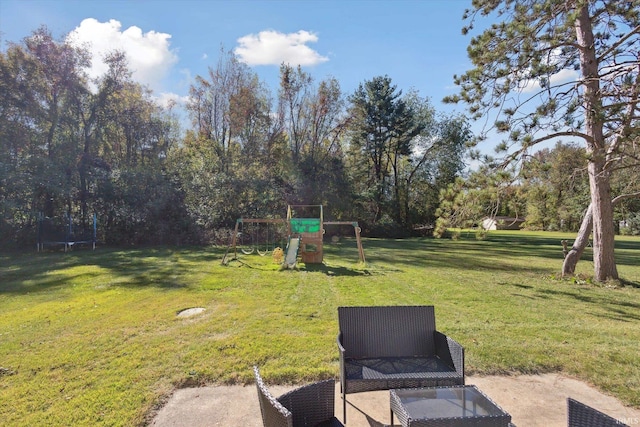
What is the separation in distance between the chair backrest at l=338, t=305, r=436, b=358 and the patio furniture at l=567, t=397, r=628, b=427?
134cm

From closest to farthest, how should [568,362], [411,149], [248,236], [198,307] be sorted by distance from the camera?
[568,362]
[198,307]
[248,236]
[411,149]

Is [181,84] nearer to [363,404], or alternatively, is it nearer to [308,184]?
[308,184]

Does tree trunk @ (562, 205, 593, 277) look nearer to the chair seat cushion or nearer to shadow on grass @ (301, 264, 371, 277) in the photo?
shadow on grass @ (301, 264, 371, 277)

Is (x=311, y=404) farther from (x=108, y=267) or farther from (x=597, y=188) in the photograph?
(x=108, y=267)

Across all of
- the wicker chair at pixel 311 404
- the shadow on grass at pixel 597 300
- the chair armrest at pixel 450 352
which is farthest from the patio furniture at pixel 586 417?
the shadow on grass at pixel 597 300

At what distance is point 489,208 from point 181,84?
2157 centimetres

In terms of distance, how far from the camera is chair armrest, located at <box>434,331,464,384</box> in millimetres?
2697

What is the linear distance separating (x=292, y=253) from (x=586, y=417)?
9.11 metres

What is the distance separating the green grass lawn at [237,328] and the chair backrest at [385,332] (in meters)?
0.70

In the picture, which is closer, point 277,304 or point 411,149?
point 277,304

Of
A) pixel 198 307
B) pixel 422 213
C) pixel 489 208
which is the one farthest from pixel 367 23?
pixel 422 213

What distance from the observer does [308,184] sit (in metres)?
22.9

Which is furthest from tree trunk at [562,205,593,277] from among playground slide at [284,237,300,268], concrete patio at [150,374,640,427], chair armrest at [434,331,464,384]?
chair armrest at [434,331,464,384]

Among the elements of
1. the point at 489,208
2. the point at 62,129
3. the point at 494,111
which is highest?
the point at 62,129
